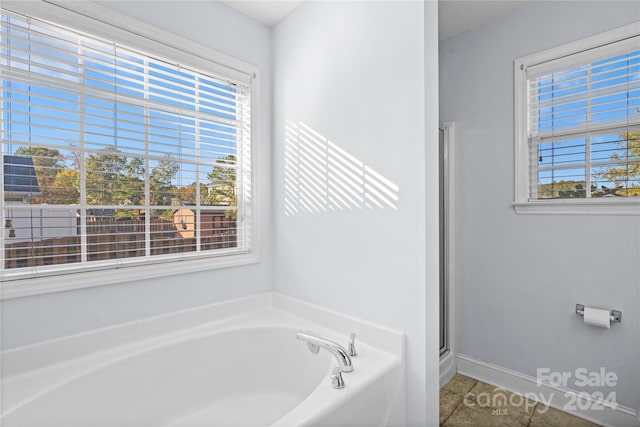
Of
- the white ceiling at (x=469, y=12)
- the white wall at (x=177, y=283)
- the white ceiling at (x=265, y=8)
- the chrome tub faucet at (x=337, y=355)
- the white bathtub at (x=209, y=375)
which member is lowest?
the white bathtub at (x=209, y=375)

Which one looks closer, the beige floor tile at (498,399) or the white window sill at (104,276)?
the white window sill at (104,276)

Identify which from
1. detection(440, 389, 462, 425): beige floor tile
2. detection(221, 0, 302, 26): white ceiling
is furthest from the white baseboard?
detection(221, 0, 302, 26): white ceiling

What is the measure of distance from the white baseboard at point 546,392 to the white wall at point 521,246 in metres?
0.05

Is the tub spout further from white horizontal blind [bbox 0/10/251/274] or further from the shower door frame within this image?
the shower door frame

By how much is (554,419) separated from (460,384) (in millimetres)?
543

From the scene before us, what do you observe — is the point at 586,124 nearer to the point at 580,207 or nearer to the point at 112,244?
the point at 580,207

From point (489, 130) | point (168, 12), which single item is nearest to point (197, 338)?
point (168, 12)

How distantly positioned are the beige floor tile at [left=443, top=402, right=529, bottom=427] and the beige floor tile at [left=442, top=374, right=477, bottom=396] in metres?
0.18

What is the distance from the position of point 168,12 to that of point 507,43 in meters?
2.21

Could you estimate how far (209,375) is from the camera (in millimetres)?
1646

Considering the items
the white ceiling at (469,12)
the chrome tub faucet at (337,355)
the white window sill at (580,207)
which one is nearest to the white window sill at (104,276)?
the chrome tub faucet at (337,355)

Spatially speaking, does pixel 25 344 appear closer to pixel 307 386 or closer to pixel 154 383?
pixel 154 383

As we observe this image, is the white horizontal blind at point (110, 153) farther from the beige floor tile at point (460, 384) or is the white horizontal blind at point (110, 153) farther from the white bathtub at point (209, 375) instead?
the beige floor tile at point (460, 384)

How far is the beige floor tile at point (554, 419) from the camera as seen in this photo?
179 centimetres
